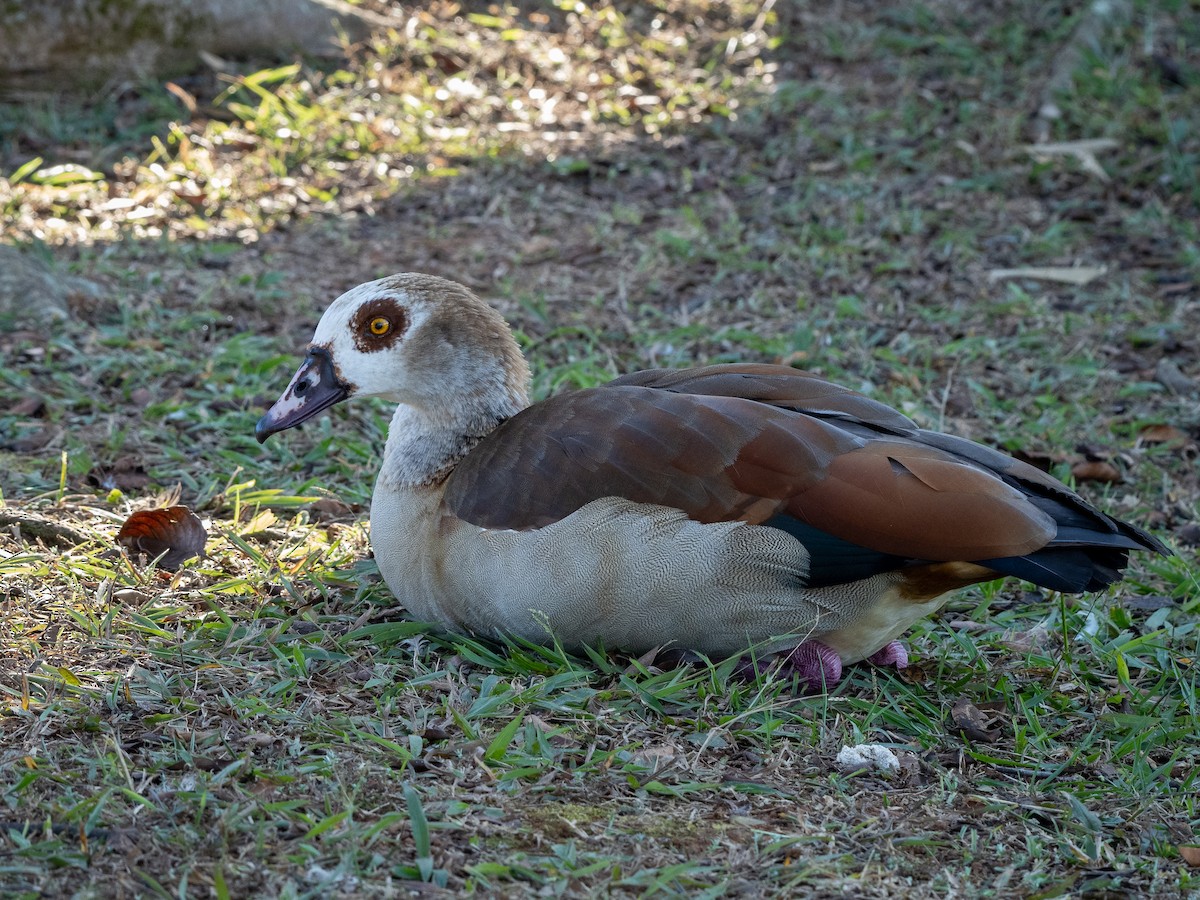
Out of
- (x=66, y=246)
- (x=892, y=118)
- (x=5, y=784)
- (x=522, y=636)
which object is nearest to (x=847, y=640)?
(x=522, y=636)

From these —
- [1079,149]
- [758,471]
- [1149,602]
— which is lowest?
[1149,602]

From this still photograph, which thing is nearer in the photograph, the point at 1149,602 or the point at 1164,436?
the point at 1149,602

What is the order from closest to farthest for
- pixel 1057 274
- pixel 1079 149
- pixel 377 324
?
A: pixel 377 324 < pixel 1057 274 < pixel 1079 149

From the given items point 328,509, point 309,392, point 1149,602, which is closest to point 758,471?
point 309,392

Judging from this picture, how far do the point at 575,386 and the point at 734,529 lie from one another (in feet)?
6.44

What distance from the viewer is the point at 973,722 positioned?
3287 mm

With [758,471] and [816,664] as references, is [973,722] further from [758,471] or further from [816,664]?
[758,471]

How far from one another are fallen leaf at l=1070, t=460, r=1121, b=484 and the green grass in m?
0.06

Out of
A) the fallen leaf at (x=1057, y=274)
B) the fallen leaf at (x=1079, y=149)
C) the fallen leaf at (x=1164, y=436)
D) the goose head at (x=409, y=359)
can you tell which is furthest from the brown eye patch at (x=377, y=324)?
the fallen leaf at (x=1079, y=149)

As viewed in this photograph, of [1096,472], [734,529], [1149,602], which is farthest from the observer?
[1096,472]

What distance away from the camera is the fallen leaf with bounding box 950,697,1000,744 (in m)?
3.24

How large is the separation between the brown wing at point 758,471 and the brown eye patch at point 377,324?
0.46 m

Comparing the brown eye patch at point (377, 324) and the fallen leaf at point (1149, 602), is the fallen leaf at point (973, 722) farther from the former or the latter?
the brown eye patch at point (377, 324)

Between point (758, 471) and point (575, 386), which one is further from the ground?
point (758, 471)
